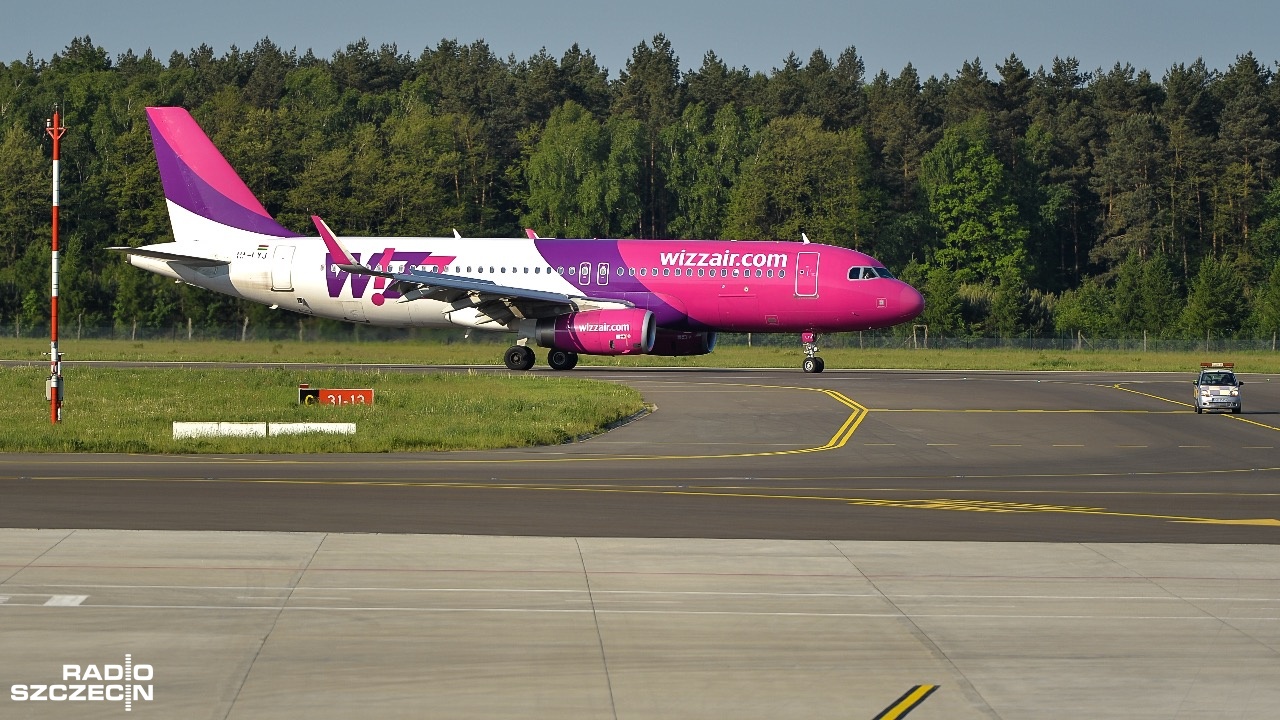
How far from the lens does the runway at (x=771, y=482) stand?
20297 millimetres

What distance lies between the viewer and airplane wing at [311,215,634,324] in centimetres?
4997

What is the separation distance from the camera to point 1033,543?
19.2 m

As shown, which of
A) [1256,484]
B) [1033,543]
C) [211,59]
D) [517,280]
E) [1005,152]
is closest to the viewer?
[1033,543]

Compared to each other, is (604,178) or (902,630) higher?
(604,178)

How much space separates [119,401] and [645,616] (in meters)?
27.1

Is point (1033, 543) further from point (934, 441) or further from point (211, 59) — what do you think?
point (211, 59)

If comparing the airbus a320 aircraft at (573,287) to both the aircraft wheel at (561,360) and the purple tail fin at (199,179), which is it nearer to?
the aircraft wheel at (561,360)

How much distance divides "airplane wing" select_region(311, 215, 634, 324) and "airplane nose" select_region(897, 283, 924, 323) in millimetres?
9169

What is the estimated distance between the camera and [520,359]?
52.3 meters

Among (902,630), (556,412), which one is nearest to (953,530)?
(902,630)

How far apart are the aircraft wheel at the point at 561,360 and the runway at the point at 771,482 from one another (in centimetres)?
1312

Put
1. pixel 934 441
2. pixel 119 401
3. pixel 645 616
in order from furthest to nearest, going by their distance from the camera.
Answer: pixel 119 401, pixel 934 441, pixel 645 616

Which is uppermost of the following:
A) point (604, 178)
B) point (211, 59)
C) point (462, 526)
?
point (211, 59)

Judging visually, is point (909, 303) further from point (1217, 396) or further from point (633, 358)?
point (633, 358)
